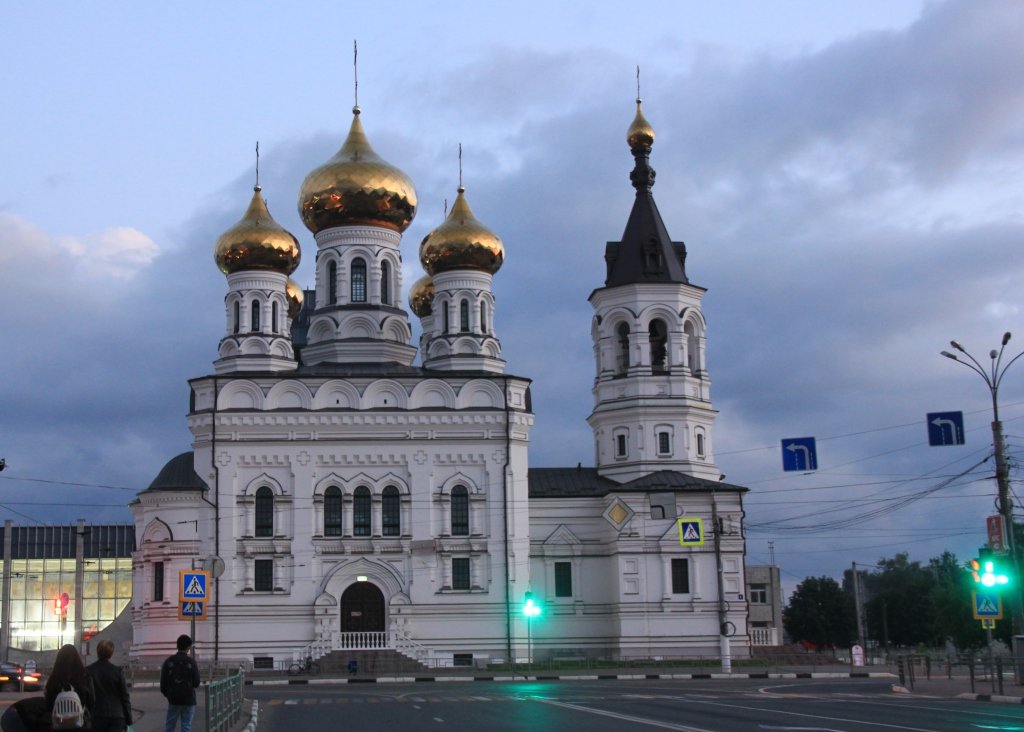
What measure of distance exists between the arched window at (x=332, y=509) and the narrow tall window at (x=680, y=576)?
40.5ft

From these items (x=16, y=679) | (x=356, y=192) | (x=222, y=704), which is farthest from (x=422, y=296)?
(x=222, y=704)

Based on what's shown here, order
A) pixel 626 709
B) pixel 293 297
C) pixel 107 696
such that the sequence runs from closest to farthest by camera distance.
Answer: pixel 107 696 < pixel 626 709 < pixel 293 297

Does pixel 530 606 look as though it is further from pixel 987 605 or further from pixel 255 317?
pixel 987 605

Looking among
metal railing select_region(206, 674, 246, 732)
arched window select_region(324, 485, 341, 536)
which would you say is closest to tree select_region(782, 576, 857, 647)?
arched window select_region(324, 485, 341, 536)

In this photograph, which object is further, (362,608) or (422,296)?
(422,296)

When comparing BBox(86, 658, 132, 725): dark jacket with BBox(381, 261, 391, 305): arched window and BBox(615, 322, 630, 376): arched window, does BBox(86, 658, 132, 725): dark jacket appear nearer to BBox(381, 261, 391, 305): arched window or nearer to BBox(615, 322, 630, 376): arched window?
BBox(615, 322, 630, 376): arched window

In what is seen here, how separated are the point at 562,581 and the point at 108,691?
135 ft

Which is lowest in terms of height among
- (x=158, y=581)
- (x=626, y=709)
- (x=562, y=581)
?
(x=626, y=709)

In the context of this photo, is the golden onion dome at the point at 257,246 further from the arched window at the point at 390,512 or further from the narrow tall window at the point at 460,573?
the narrow tall window at the point at 460,573

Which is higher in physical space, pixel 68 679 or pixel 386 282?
pixel 386 282

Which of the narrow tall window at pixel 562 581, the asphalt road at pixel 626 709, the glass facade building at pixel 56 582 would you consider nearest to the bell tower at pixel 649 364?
the narrow tall window at pixel 562 581

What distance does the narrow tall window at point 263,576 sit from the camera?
4994cm

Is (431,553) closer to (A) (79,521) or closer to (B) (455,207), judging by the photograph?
(B) (455,207)

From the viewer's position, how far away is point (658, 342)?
55.4 m
